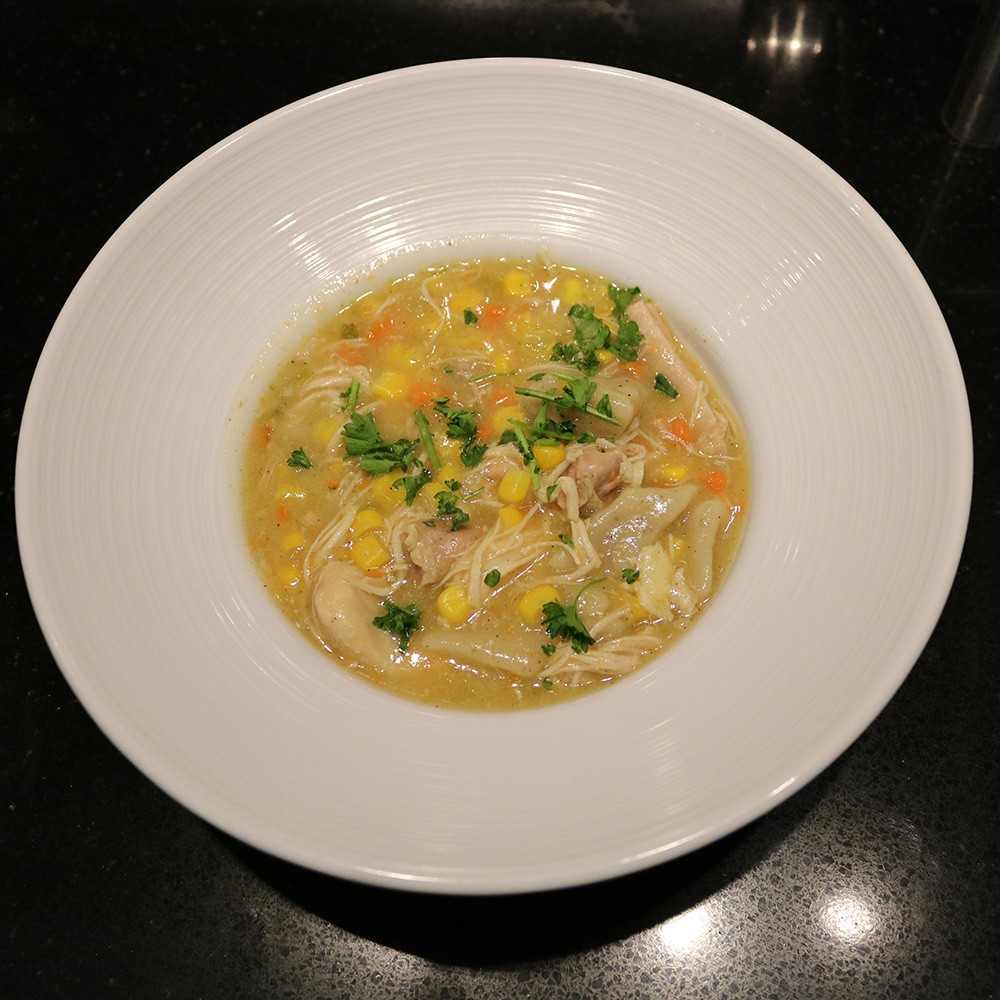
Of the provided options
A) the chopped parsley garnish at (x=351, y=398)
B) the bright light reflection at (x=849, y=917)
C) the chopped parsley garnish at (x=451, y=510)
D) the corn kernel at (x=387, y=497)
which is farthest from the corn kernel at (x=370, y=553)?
the bright light reflection at (x=849, y=917)

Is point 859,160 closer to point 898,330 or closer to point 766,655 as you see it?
point 898,330

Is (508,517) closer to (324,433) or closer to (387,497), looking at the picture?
(387,497)

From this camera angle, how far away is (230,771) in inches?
114

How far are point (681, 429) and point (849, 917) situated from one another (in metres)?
2.08

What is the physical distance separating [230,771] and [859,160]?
14.9 feet

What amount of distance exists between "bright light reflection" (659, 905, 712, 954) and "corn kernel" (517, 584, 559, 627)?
120 cm

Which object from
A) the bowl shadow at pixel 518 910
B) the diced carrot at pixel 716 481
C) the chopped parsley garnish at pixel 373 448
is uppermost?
the diced carrot at pixel 716 481

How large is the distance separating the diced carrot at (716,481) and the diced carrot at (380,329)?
1692mm

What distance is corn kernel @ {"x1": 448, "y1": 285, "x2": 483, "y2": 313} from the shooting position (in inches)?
180

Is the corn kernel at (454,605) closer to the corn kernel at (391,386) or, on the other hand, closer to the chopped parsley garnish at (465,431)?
the chopped parsley garnish at (465,431)

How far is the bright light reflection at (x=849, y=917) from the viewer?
3307mm

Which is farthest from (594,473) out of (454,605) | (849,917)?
(849,917)

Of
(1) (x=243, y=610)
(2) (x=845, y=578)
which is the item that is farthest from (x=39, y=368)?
(2) (x=845, y=578)

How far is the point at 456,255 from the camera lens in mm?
4543
